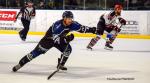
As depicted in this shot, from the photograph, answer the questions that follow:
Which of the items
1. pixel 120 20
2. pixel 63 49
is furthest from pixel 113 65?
pixel 120 20

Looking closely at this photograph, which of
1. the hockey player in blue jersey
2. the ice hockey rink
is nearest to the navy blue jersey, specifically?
the hockey player in blue jersey

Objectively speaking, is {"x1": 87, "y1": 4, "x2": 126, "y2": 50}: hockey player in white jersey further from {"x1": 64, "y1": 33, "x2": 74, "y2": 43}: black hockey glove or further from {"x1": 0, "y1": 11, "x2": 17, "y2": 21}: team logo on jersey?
{"x1": 0, "y1": 11, "x2": 17, "y2": 21}: team logo on jersey

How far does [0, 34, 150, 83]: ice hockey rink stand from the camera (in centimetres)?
725

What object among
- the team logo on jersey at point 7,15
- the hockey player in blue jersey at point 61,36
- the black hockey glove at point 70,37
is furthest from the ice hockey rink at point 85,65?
the team logo on jersey at point 7,15

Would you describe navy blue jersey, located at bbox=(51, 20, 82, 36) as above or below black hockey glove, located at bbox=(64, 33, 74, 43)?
above

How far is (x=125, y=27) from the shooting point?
51.1 feet

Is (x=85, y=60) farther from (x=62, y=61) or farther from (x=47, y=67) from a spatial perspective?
(x=62, y=61)

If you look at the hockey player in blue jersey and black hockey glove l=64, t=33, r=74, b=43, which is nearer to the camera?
black hockey glove l=64, t=33, r=74, b=43

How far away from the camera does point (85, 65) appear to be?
902 centimetres

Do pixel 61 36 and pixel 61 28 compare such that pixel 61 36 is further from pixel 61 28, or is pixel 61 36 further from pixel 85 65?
pixel 85 65

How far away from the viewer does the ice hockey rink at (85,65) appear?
23.8 feet

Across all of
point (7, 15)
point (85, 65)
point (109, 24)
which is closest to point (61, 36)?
point (85, 65)

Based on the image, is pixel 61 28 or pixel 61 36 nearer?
pixel 61 28

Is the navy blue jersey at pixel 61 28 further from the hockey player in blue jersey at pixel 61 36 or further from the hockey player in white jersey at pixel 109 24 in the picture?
the hockey player in white jersey at pixel 109 24
